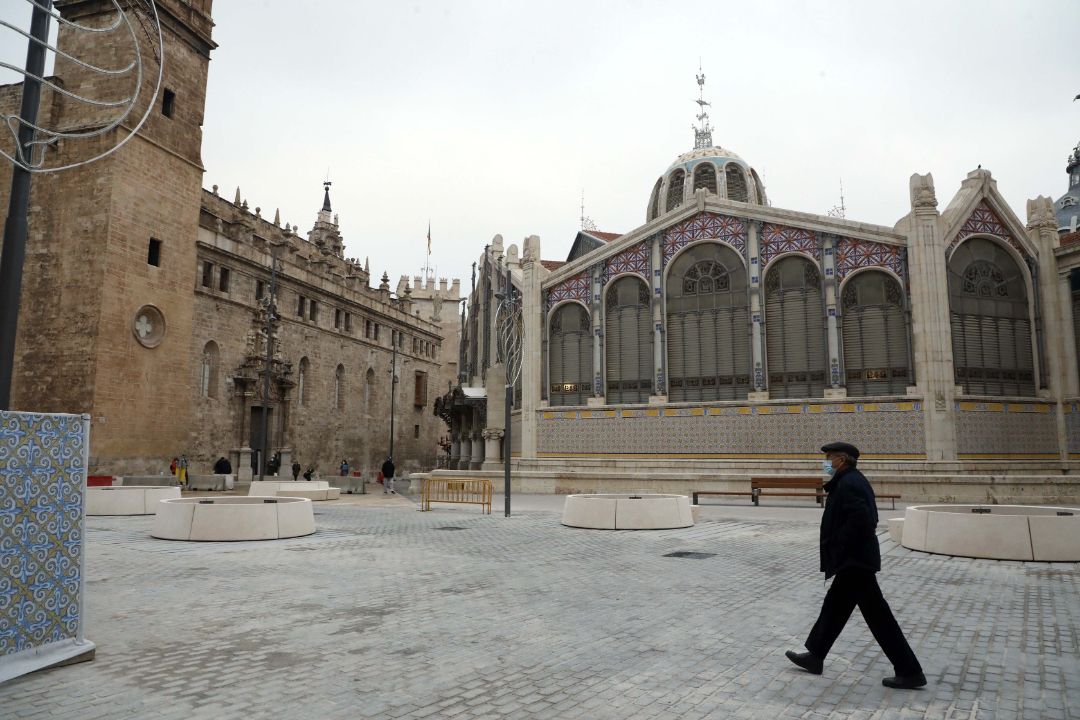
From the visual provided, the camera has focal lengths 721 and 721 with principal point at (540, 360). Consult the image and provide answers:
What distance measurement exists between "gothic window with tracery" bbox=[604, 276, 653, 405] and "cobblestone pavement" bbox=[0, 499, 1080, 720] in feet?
53.1

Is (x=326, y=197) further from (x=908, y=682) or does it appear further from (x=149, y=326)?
(x=908, y=682)

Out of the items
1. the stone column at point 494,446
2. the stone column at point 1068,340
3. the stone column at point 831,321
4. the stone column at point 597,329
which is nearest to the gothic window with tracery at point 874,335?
the stone column at point 831,321

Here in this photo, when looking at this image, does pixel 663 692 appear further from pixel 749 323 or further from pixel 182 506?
pixel 749 323

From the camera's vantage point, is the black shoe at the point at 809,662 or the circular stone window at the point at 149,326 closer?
the black shoe at the point at 809,662

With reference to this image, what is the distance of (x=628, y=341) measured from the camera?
1086 inches

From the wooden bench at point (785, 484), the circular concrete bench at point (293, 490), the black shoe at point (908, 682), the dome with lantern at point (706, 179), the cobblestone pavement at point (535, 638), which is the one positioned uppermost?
the dome with lantern at point (706, 179)

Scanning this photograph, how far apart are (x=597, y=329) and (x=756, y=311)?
6.05 metres

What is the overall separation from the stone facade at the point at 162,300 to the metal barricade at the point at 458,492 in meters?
14.6

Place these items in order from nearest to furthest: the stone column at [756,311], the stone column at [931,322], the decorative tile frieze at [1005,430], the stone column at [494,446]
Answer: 1. the stone column at [931,322]
2. the decorative tile frieze at [1005,430]
3. the stone column at [756,311]
4. the stone column at [494,446]

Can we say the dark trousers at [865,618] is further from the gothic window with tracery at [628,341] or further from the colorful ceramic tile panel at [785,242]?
the gothic window with tracery at [628,341]

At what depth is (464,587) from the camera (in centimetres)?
826

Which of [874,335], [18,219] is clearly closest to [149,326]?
[18,219]

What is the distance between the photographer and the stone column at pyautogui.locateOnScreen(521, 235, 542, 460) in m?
28.6

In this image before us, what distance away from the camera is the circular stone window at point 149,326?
99.6 feet
